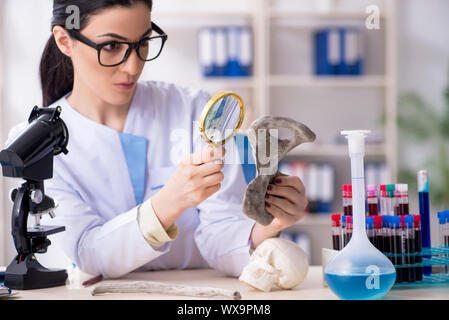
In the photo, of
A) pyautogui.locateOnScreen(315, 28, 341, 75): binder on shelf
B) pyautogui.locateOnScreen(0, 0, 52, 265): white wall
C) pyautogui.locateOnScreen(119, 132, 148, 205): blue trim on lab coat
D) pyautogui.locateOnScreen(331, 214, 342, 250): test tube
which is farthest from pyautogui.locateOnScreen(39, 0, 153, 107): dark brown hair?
pyautogui.locateOnScreen(315, 28, 341, 75): binder on shelf

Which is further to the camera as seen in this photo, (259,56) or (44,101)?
(259,56)

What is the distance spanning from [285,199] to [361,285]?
0.24 m

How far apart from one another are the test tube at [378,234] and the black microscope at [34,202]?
60 centimetres

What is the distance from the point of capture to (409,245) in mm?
1003

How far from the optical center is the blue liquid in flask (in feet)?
2.87

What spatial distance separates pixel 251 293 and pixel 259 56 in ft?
8.74

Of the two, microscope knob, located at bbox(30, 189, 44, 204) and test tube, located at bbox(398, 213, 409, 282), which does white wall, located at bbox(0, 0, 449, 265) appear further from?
test tube, located at bbox(398, 213, 409, 282)

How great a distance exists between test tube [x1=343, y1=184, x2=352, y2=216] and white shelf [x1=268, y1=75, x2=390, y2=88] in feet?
8.23

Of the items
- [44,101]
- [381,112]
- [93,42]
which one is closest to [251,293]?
[93,42]

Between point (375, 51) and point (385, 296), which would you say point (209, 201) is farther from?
point (375, 51)

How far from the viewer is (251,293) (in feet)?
3.19

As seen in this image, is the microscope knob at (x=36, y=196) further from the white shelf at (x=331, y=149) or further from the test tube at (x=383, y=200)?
the white shelf at (x=331, y=149)

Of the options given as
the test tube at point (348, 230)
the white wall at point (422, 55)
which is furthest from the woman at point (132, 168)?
the white wall at point (422, 55)
